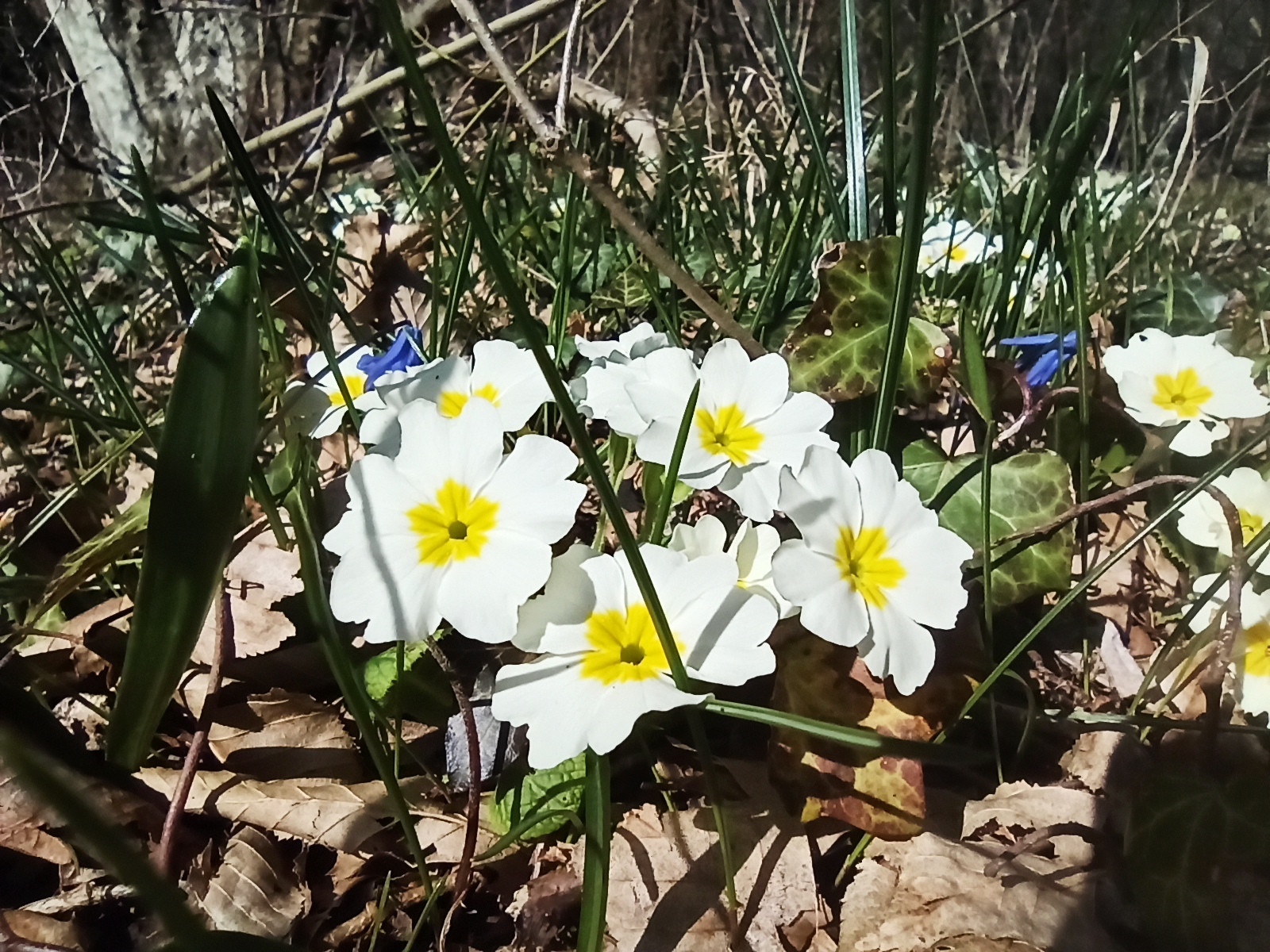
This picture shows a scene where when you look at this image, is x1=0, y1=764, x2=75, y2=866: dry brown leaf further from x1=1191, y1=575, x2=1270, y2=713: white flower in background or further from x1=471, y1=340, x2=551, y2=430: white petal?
x1=1191, y1=575, x2=1270, y2=713: white flower in background

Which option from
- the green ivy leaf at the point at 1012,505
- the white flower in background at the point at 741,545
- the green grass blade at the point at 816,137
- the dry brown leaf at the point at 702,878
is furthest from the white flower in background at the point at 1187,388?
the dry brown leaf at the point at 702,878

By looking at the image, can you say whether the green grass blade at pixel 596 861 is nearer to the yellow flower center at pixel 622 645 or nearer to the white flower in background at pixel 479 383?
the yellow flower center at pixel 622 645

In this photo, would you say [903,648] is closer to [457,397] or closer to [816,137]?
[457,397]

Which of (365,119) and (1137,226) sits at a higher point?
(365,119)

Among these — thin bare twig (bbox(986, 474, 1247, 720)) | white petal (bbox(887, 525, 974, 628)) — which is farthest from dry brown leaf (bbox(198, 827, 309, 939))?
thin bare twig (bbox(986, 474, 1247, 720))

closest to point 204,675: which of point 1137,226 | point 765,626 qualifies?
point 765,626

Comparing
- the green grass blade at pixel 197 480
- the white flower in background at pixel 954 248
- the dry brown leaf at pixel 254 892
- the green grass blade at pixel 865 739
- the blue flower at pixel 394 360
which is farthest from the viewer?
the white flower in background at pixel 954 248

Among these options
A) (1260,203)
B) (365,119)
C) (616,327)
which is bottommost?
(616,327)

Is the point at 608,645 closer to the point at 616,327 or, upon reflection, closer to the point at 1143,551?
the point at 1143,551
